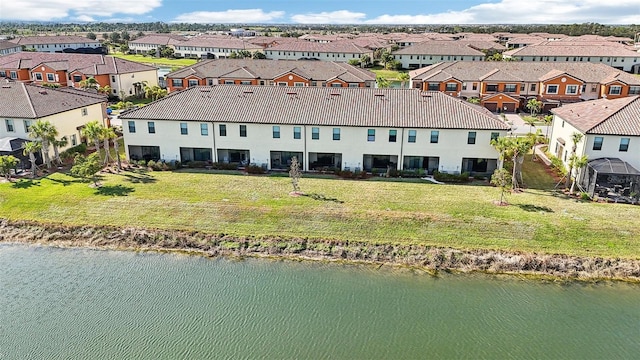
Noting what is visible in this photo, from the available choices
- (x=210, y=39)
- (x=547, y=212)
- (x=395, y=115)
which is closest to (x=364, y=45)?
(x=210, y=39)

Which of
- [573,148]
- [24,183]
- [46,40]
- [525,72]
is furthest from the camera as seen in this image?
[46,40]

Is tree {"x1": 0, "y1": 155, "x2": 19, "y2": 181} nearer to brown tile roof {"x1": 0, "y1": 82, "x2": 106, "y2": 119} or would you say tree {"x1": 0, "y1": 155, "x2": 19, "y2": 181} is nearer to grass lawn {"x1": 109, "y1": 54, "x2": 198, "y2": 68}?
brown tile roof {"x1": 0, "y1": 82, "x2": 106, "y2": 119}

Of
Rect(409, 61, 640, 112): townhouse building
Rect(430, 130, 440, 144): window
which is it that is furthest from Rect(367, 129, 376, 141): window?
Rect(409, 61, 640, 112): townhouse building

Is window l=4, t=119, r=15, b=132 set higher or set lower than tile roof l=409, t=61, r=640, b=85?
lower

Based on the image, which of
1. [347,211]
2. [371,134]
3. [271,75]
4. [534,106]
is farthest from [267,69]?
[347,211]

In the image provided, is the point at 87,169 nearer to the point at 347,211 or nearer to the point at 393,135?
the point at 347,211

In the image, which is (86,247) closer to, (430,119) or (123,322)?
(123,322)
